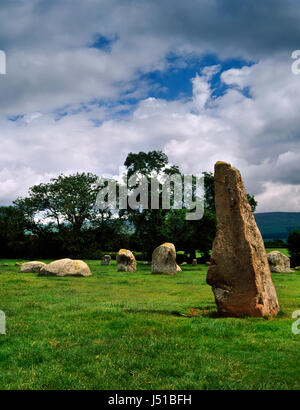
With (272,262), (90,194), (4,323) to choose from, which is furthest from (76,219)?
(4,323)

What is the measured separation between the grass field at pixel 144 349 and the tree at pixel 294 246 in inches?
1116

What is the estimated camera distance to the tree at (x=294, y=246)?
37844 millimetres

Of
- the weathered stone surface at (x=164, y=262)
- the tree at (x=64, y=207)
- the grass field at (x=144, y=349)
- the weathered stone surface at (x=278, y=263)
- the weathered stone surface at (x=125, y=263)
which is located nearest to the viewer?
the grass field at (x=144, y=349)

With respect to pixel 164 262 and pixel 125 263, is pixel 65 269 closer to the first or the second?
pixel 125 263

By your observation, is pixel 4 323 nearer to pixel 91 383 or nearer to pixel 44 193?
pixel 91 383

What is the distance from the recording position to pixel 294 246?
39000mm

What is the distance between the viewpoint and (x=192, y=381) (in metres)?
5.43

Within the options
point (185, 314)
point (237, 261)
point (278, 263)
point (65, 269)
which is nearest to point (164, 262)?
point (65, 269)

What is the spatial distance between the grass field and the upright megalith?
1.79 ft

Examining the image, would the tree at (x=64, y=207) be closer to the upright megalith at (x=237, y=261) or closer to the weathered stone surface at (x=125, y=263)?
the weathered stone surface at (x=125, y=263)

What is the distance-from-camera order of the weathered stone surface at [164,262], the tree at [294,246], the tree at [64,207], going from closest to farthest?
the weathered stone surface at [164,262], the tree at [294,246], the tree at [64,207]

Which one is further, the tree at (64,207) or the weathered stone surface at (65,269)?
the tree at (64,207)

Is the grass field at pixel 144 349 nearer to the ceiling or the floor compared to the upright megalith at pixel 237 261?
nearer to the floor

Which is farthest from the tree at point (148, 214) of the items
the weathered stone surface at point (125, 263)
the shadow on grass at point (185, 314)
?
the shadow on grass at point (185, 314)
